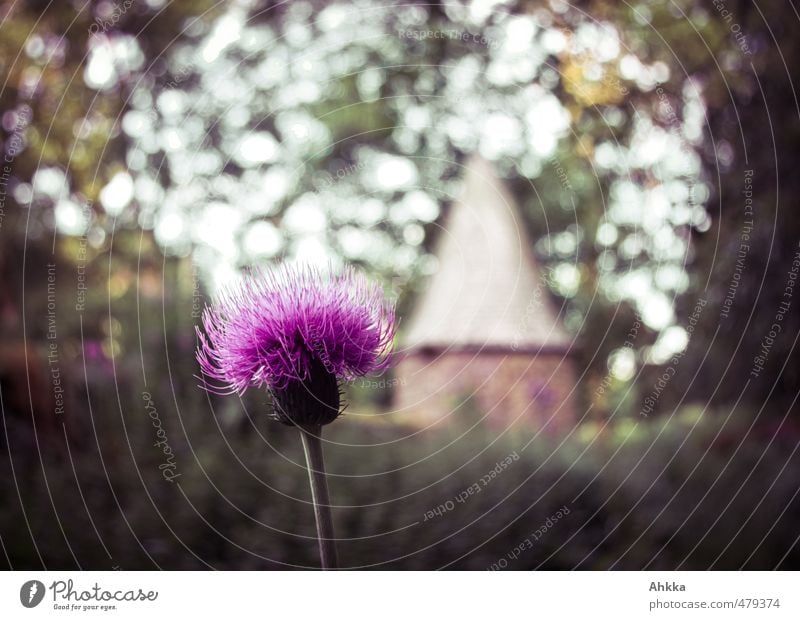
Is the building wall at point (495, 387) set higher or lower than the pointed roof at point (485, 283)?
lower

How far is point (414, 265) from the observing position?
1.04 m

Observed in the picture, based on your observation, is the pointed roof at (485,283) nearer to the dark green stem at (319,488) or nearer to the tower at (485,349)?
the tower at (485,349)

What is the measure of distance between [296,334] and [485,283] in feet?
2.62

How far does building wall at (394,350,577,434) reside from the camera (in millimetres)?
1147

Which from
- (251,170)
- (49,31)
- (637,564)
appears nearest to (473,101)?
(251,170)

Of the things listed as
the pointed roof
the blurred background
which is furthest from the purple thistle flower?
the pointed roof

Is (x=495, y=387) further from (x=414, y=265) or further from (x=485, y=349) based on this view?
(x=414, y=265)
